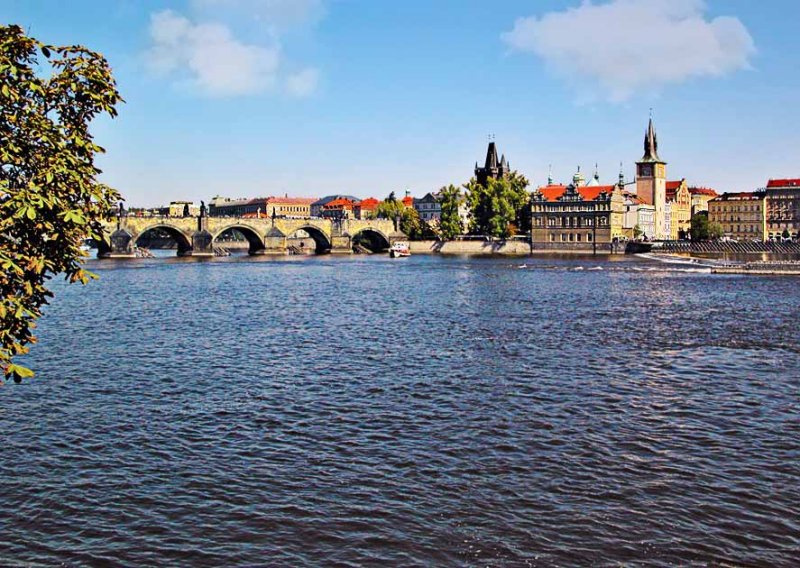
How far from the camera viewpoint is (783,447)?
58.5ft

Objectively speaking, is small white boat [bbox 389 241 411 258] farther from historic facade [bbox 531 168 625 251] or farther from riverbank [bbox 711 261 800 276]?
riverbank [bbox 711 261 800 276]

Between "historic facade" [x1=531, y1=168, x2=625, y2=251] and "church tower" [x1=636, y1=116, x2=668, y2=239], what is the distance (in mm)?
21247

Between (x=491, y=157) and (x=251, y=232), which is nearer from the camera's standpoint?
(x=251, y=232)

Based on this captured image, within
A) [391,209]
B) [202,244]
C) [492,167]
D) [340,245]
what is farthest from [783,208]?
[202,244]

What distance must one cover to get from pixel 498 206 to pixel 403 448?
145 metres

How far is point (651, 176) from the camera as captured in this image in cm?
18212

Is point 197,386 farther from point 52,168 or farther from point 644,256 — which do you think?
point 644,256

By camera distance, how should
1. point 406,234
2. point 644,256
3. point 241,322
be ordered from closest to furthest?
point 241,322, point 644,256, point 406,234

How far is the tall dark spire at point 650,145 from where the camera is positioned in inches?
7185

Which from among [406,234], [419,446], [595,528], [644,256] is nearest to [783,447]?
[595,528]

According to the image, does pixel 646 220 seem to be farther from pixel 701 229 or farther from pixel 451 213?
pixel 451 213

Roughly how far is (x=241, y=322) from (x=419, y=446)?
2500 cm

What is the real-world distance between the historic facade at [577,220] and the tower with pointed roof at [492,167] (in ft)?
92.7

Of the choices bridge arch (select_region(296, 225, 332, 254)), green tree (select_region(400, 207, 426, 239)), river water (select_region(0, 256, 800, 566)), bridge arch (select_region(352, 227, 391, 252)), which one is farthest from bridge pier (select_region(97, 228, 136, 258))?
river water (select_region(0, 256, 800, 566))
